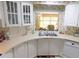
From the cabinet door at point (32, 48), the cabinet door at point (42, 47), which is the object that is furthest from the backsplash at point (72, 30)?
the cabinet door at point (32, 48)

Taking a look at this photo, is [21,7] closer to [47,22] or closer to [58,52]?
[47,22]

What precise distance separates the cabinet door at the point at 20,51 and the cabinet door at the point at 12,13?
31.3 inches

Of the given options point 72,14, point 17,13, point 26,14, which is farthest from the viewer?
point 26,14

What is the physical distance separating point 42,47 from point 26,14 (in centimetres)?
132

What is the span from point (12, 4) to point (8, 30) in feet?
2.74

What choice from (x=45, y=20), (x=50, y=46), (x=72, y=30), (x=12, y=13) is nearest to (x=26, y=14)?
(x=12, y=13)

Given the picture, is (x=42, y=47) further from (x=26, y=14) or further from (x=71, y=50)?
(x=26, y=14)

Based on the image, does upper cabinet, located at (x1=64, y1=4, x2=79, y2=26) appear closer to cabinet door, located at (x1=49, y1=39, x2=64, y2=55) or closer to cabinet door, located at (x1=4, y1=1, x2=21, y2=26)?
cabinet door, located at (x1=49, y1=39, x2=64, y2=55)

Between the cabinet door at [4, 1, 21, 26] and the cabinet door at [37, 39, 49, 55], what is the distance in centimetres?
104

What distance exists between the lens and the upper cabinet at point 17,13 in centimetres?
326

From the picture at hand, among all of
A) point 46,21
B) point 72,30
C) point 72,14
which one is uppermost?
point 72,14

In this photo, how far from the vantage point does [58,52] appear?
4.01m

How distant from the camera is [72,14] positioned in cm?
368

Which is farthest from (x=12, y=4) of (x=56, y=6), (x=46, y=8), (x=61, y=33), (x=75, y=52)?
(x=75, y=52)
